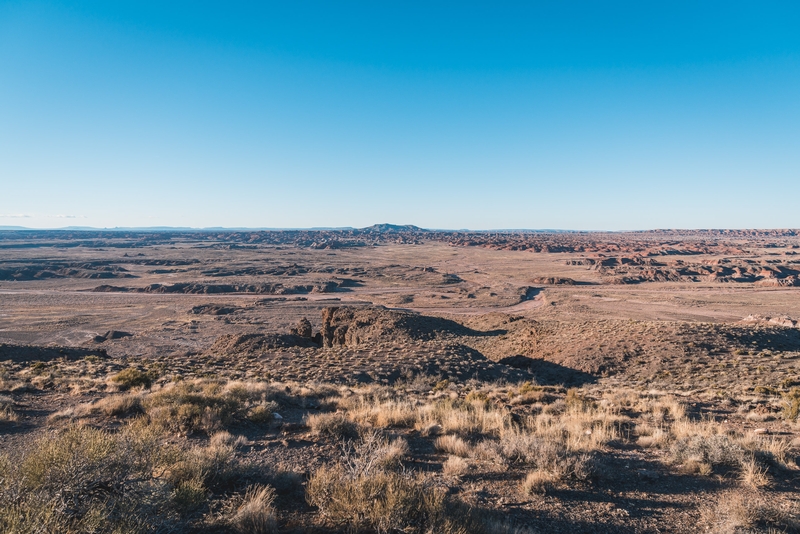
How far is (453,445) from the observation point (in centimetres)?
668

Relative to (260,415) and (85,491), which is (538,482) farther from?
(260,415)

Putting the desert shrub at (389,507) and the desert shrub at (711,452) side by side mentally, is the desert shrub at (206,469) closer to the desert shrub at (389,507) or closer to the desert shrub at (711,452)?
the desert shrub at (389,507)

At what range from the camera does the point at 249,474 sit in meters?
5.31

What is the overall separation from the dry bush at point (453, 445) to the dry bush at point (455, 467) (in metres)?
0.52

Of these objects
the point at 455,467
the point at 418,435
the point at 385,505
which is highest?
the point at 385,505

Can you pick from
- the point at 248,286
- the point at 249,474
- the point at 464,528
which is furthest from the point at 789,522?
the point at 248,286

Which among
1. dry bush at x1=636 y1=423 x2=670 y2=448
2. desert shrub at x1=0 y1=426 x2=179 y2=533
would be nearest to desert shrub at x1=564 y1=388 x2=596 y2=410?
dry bush at x1=636 y1=423 x2=670 y2=448

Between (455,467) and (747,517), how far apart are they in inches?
135

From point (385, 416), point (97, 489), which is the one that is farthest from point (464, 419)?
point (97, 489)

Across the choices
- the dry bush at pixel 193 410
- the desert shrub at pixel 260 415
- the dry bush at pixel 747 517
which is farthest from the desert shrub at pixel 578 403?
the dry bush at pixel 193 410

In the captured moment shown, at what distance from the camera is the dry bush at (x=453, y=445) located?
6551mm

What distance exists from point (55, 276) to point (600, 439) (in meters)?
99.6

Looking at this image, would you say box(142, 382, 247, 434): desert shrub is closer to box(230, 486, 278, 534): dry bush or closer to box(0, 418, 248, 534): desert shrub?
box(0, 418, 248, 534): desert shrub

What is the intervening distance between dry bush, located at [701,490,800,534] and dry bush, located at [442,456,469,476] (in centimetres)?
293
